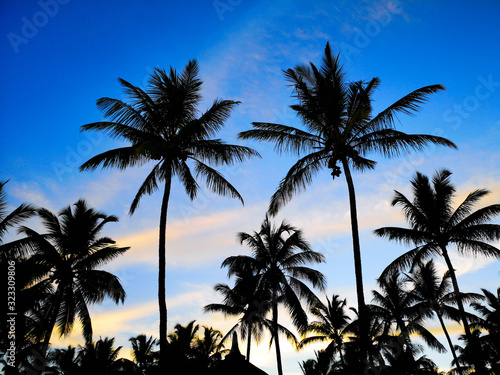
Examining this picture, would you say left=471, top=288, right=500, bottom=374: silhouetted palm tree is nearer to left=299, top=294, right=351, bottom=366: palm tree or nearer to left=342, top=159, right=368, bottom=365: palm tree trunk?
left=299, top=294, right=351, bottom=366: palm tree

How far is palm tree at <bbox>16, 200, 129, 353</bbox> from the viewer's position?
54.1ft

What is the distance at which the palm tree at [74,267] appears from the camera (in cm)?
1648

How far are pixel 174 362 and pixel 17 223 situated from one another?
304 inches

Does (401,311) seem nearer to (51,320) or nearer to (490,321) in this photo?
(490,321)

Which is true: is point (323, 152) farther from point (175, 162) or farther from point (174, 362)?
point (174, 362)

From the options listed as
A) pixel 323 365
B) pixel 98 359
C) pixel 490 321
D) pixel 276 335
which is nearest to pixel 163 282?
pixel 98 359

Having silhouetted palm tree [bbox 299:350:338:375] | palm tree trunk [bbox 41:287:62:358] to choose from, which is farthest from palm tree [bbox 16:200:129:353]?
silhouetted palm tree [bbox 299:350:338:375]

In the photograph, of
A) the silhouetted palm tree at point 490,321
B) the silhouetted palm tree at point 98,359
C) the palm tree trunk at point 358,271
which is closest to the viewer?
the palm tree trunk at point 358,271

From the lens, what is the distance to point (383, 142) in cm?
1361

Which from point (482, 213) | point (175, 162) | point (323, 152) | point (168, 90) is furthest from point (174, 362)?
point (482, 213)

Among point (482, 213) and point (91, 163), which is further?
point (482, 213)

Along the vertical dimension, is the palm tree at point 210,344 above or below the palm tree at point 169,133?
below

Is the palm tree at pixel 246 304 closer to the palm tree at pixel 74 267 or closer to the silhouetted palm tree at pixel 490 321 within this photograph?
the palm tree at pixel 74 267

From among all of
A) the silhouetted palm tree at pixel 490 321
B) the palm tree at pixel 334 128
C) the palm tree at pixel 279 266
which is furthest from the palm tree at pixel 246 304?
the silhouetted palm tree at pixel 490 321
